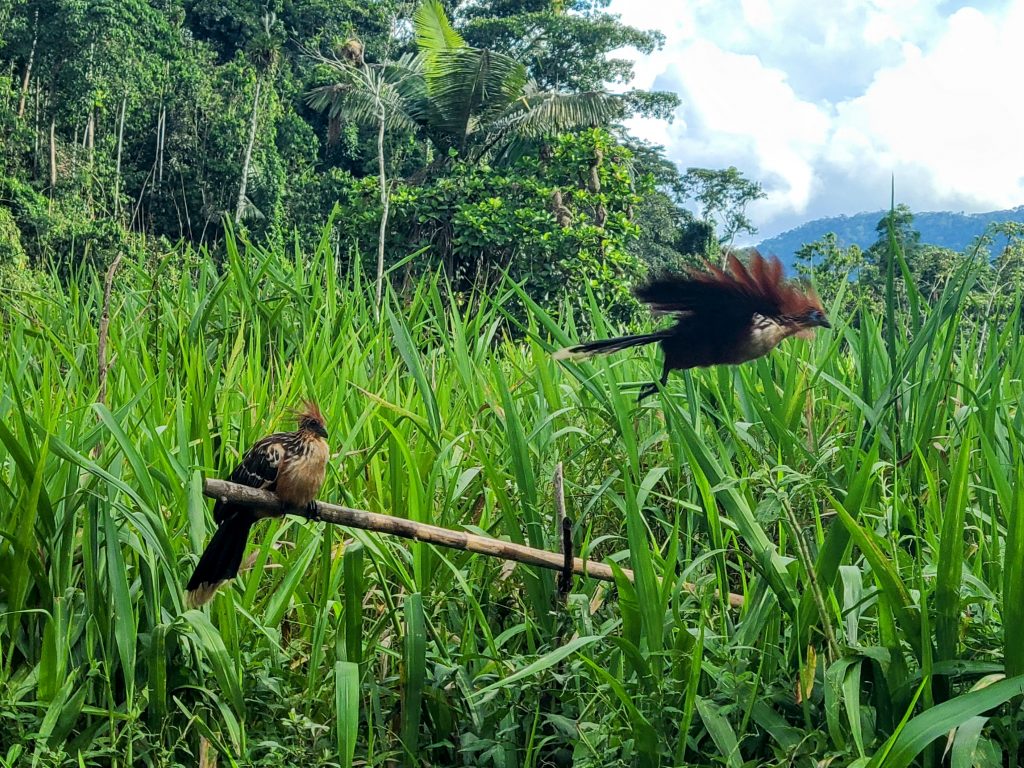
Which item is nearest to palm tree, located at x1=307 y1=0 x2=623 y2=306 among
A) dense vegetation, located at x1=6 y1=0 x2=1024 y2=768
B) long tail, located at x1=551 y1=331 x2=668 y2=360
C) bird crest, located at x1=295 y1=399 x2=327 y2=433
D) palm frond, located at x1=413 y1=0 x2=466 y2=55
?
palm frond, located at x1=413 y1=0 x2=466 y2=55

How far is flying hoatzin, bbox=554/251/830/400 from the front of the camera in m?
0.82

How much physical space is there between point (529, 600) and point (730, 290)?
540 mm

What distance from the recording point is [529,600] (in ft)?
3.86

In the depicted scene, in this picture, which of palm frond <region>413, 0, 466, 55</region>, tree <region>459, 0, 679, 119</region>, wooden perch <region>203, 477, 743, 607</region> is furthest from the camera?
tree <region>459, 0, 679, 119</region>

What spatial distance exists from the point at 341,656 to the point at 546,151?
9.16m

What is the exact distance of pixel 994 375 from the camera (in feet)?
4.13

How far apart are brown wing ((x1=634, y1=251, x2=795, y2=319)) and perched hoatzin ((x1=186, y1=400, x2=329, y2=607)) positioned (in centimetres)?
37

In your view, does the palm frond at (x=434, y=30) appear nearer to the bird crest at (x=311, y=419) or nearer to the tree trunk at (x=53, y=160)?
the tree trunk at (x=53, y=160)

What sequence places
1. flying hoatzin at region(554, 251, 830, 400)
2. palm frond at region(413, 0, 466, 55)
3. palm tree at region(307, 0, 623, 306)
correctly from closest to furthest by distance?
flying hoatzin at region(554, 251, 830, 400) → palm tree at region(307, 0, 623, 306) → palm frond at region(413, 0, 466, 55)

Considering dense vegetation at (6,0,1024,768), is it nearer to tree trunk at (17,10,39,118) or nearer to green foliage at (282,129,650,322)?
green foliage at (282,129,650,322)

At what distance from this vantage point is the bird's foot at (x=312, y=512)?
67 centimetres

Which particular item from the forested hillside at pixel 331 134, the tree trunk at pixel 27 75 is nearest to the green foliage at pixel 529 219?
the forested hillside at pixel 331 134

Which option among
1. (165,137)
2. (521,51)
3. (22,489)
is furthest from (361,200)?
(22,489)

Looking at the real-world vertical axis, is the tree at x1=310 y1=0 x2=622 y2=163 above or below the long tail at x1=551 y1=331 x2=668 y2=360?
above
